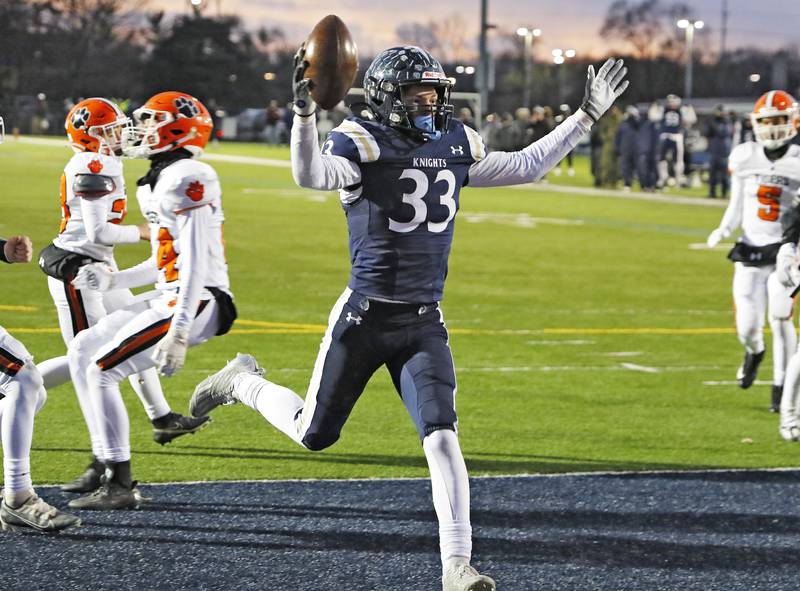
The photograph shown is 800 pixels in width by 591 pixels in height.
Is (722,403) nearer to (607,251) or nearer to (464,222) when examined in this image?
(607,251)

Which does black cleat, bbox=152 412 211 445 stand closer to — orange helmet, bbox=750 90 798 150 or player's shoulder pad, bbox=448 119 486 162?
player's shoulder pad, bbox=448 119 486 162

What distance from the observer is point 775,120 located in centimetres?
897

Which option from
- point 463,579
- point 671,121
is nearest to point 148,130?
point 463,579

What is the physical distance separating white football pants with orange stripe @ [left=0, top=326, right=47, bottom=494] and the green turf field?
1059 mm

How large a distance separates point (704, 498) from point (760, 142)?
3419 millimetres

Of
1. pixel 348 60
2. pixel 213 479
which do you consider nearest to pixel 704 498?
pixel 213 479

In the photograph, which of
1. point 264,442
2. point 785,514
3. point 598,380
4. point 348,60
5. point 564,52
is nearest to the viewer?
point 348,60

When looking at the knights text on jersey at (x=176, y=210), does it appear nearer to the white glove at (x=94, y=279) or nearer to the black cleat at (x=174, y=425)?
the white glove at (x=94, y=279)

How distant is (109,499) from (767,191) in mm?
5063

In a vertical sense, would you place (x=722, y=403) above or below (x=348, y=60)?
below

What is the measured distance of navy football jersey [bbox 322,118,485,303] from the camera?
4914 mm

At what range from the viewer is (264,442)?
25.0 ft

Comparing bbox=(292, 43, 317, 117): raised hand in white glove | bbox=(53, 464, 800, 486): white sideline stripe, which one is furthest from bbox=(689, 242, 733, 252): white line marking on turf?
bbox=(292, 43, 317, 117): raised hand in white glove

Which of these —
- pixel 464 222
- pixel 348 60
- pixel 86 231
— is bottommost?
pixel 464 222
